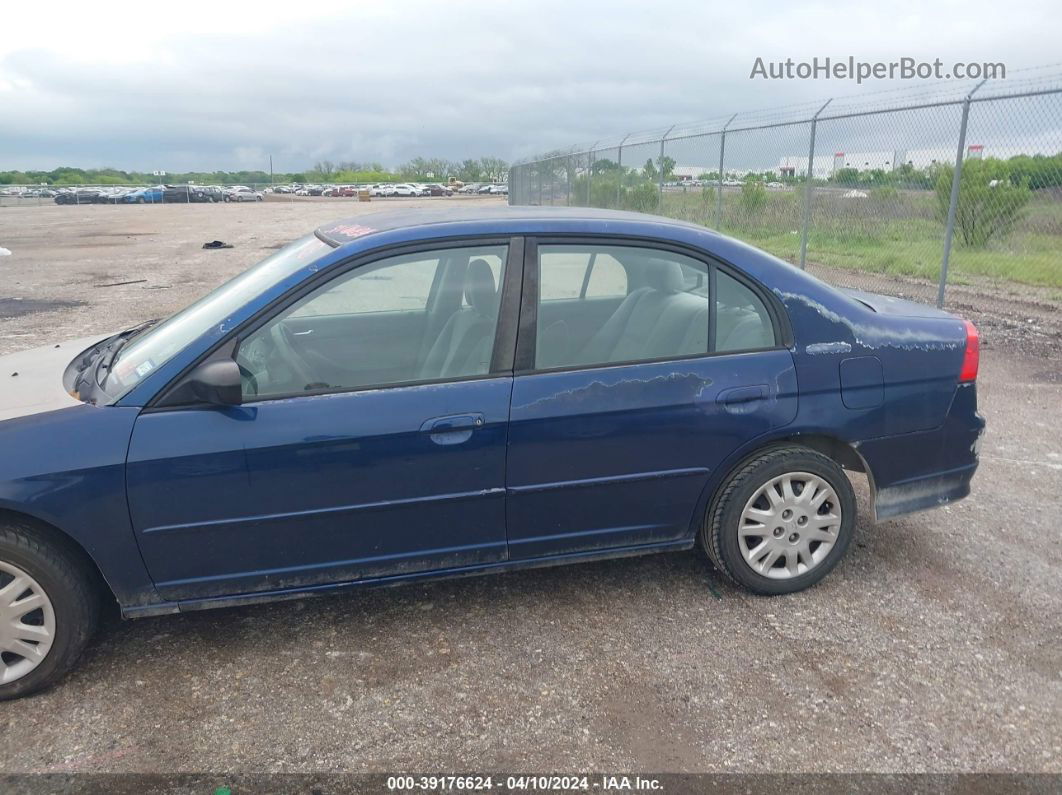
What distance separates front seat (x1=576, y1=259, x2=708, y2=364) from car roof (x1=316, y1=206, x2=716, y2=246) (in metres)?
0.22

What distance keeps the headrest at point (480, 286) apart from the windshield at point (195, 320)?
0.57 metres

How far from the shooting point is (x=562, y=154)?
21.3 meters

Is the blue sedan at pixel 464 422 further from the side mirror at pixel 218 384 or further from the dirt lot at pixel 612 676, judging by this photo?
the dirt lot at pixel 612 676

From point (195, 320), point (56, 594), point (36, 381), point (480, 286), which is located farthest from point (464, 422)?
point (36, 381)

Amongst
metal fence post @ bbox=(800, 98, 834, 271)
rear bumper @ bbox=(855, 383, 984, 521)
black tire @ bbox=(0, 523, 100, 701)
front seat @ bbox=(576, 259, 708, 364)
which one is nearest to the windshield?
black tire @ bbox=(0, 523, 100, 701)

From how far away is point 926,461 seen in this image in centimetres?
364

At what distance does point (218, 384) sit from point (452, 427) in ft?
2.71

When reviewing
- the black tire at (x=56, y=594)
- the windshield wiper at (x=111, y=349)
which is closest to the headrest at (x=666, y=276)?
the windshield wiper at (x=111, y=349)

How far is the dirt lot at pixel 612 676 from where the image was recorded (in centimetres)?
265

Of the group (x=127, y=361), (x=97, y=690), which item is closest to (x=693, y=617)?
(x=97, y=690)

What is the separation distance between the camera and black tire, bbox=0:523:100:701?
2783mm

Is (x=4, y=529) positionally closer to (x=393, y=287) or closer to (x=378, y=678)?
(x=378, y=678)

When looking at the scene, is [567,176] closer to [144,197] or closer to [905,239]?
[905,239]

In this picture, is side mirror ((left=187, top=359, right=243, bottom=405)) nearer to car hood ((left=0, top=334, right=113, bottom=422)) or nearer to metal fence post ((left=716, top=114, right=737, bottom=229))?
car hood ((left=0, top=334, right=113, bottom=422))
